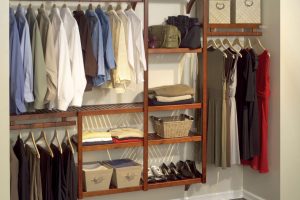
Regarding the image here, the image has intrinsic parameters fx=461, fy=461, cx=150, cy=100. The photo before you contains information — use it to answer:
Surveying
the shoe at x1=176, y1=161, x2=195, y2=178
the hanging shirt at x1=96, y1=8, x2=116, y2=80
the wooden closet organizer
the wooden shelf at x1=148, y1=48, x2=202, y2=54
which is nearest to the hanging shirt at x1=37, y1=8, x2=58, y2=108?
the wooden closet organizer

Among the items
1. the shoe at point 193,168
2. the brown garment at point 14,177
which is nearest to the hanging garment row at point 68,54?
the brown garment at point 14,177

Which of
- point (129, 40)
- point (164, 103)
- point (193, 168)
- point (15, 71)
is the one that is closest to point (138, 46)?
point (129, 40)

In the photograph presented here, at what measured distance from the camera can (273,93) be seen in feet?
14.3

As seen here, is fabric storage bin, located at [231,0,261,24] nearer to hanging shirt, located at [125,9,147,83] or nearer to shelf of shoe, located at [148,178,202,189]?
hanging shirt, located at [125,9,147,83]

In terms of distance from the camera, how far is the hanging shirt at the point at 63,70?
11.5 ft

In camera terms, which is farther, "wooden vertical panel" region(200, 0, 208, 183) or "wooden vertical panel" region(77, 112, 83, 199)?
"wooden vertical panel" region(200, 0, 208, 183)

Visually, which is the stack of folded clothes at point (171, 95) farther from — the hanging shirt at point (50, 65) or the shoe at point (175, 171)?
the hanging shirt at point (50, 65)

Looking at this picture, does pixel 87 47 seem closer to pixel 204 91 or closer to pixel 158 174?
pixel 204 91

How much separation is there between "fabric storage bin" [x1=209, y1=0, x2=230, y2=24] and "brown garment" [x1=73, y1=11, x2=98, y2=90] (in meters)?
1.28

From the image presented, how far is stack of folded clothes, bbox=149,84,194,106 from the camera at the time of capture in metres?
4.07

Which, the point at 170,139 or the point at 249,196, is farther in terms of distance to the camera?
the point at 249,196

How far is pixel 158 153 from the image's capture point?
446 centimetres

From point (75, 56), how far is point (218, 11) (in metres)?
1.53

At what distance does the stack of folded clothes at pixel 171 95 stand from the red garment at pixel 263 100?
698mm
